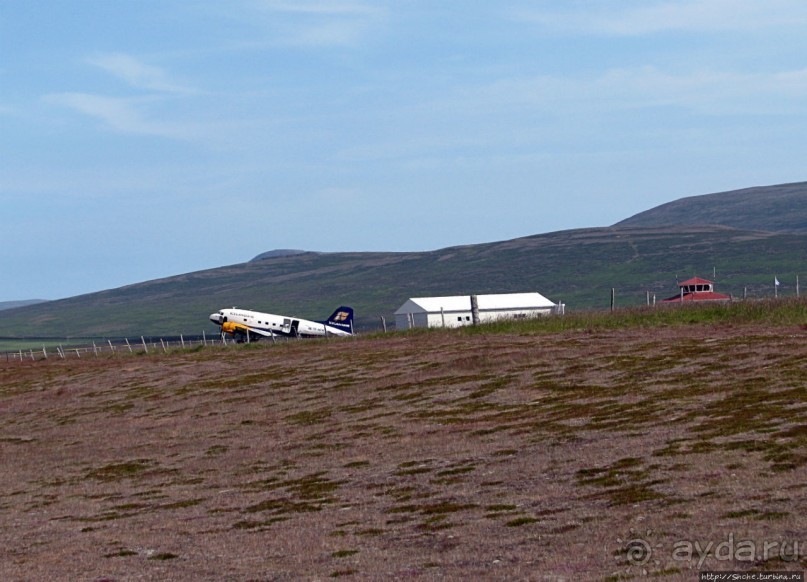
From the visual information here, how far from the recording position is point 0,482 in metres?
45.0

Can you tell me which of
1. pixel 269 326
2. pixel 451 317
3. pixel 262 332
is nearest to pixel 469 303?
pixel 451 317

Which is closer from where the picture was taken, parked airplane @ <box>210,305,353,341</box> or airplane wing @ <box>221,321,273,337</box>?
airplane wing @ <box>221,321,273,337</box>

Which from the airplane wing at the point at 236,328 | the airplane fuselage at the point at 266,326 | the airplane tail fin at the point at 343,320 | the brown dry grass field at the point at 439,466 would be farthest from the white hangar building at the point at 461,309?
the brown dry grass field at the point at 439,466

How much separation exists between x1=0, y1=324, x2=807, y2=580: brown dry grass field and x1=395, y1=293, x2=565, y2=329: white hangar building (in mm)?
64204

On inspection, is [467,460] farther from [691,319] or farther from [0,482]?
[691,319]

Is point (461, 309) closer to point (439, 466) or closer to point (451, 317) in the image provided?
point (451, 317)

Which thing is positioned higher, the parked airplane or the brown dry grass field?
the parked airplane

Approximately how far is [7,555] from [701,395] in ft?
86.1

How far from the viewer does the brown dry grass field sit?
2345 cm

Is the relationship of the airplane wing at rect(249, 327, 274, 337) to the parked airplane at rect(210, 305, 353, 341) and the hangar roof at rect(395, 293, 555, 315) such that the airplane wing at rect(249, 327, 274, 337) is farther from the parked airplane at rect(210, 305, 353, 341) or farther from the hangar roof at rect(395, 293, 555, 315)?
the hangar roof at rect(395, 293, 555, 315)

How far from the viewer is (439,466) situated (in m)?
36.2

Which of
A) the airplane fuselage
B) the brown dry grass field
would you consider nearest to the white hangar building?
the airplane fuselage

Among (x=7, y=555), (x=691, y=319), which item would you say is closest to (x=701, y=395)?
(x=7, y=555)

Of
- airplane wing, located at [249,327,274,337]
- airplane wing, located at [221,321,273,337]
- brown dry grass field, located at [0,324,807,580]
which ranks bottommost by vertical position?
brown dry grass field, located at [0,324,807,580]
